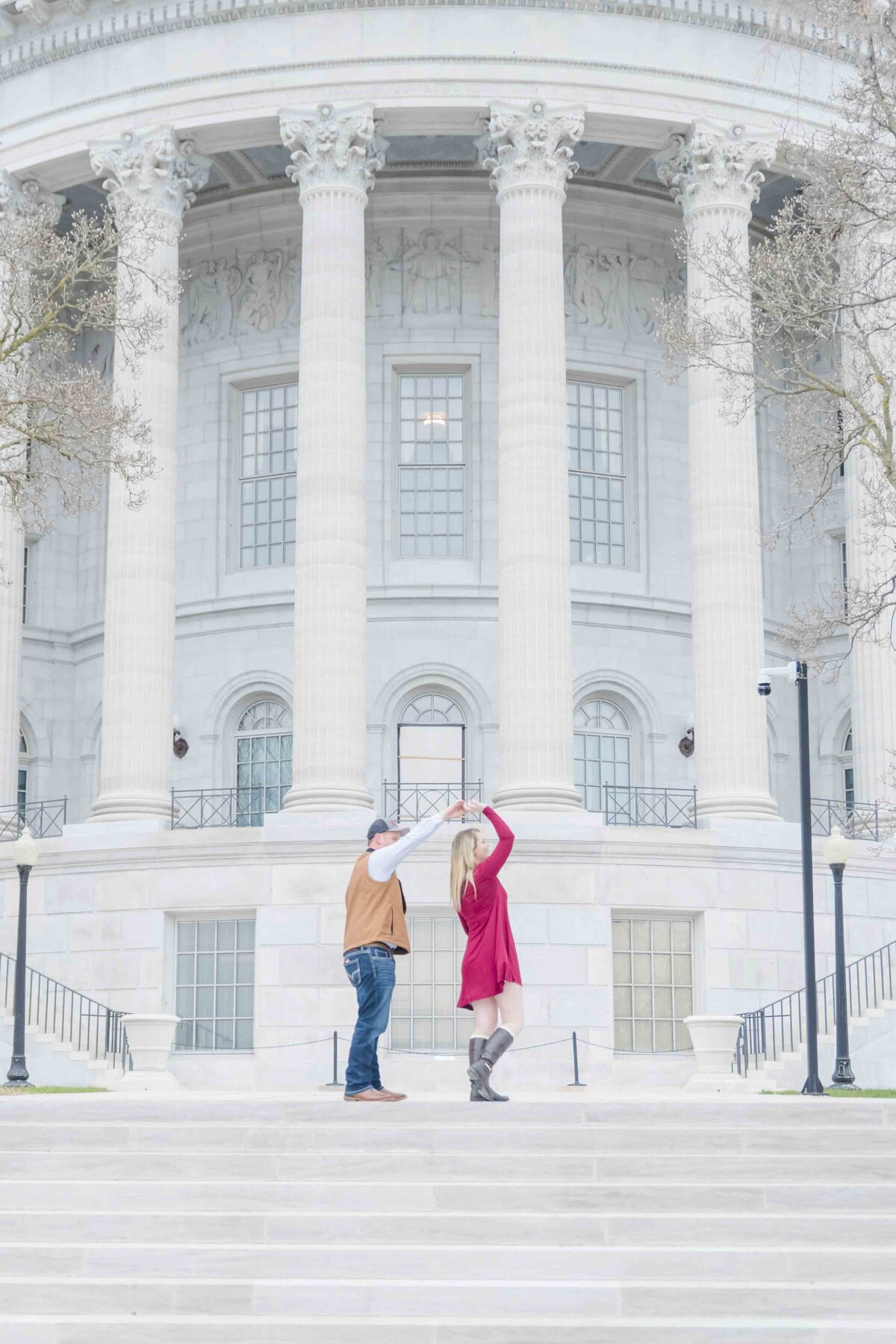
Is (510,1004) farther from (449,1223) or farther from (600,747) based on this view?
(600,747)

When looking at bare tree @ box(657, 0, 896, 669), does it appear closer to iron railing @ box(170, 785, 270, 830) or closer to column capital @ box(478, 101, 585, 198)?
column capital @ box(478, 101, 585, 198)

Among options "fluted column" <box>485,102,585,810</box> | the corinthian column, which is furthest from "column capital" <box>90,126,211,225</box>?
"fluted column" <box>485,102,585,810</box>

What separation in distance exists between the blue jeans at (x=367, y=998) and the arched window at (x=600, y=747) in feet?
77.0

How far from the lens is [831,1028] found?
108 feet

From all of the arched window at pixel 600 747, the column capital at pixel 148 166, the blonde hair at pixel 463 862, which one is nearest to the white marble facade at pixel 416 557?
the column capital at pixel 148 166

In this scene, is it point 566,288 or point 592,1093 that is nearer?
point 592,1093

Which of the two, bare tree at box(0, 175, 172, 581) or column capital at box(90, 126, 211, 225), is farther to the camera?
column capital at box(90, 126, 211, 225)

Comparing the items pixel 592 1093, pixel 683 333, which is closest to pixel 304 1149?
pixel 683 333

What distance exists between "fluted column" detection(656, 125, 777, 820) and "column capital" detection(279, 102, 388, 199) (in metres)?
6.10

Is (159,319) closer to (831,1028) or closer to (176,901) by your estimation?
A: (176,901)

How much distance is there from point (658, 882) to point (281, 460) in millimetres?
13536

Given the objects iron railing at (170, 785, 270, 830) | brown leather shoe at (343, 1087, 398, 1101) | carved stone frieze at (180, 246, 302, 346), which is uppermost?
carved stone frieze at (180, 246, 302, 346)

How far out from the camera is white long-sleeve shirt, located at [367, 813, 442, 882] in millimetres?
16766

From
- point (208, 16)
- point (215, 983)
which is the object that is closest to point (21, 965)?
point (215, 983)
